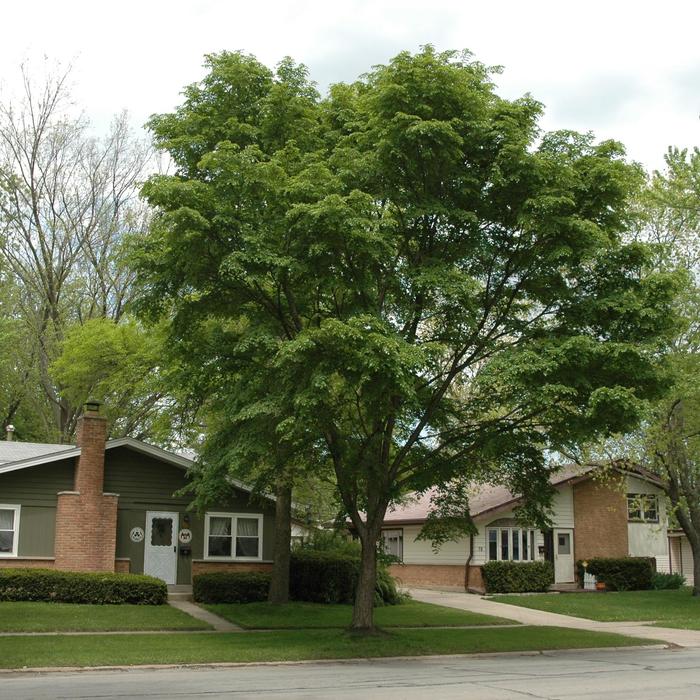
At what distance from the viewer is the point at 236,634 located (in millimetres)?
19297

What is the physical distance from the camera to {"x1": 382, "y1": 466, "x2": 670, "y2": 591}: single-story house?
113ft

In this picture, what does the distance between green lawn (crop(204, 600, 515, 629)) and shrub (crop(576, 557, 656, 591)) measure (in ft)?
38.7

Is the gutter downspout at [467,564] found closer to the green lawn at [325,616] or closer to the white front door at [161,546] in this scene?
the green lawn at [325,616]

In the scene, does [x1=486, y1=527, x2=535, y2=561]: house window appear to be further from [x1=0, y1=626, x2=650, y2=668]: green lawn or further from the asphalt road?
the asphalt road

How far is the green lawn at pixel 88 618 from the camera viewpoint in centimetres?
1920

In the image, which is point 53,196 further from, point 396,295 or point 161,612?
point 396,295

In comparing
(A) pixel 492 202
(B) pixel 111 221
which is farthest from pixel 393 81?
(B) pixel 111 221

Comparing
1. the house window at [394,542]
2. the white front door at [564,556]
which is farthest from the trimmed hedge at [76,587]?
the white front door at [564,556]

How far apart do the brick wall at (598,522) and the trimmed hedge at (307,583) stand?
12236 mm

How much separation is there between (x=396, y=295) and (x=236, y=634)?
827cm

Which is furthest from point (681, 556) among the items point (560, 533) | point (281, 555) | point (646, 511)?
point (281, 555)

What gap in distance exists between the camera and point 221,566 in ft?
88.9

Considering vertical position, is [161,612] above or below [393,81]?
below

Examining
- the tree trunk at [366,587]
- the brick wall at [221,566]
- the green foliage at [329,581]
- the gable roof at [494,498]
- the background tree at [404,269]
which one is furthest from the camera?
the gable roof at [494,498]
